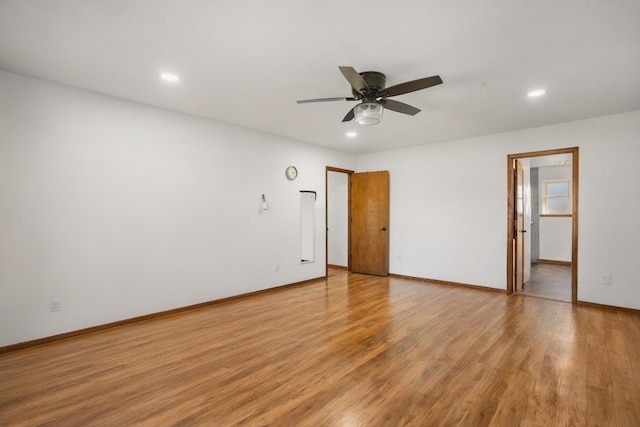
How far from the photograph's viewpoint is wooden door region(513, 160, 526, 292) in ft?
16.3

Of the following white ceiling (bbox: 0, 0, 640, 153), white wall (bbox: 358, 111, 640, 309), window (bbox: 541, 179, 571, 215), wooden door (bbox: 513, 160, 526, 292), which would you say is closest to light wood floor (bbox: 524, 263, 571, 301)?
wooden door (bbox: 513, 160, 526, 292)

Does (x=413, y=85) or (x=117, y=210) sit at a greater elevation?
(x=413, y=85)

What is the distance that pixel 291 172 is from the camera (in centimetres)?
542

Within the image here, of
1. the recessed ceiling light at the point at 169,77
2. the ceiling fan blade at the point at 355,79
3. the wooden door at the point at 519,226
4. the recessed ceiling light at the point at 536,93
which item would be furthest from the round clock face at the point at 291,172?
the wooden door at the point at 519,226

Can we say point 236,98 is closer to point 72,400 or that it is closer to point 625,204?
point 72,400

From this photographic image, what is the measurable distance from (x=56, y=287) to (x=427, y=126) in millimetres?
5009

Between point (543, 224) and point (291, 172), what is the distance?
724 cm

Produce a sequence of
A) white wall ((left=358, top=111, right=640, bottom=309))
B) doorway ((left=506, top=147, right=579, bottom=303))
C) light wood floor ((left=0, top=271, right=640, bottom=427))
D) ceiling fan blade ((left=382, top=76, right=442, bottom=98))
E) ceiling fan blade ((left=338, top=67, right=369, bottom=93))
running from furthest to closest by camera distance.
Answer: doorway ((left=506, top=147, right=579, bottom=303))
white wall ((left=358, top=111, right=640, bottom=309))
ceiling fan blade ((left=382, top=76, right=442, bottom=98))
ceiling fan blade ((left=338, top=67, right=369, bottom=93))
light wood floor ((left=0, top=271, right=640, bottom=427))

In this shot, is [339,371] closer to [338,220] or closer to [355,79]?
[355,79]

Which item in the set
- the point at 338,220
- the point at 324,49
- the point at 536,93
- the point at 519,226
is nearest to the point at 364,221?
the point at 338,220

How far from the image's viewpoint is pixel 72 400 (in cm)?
209

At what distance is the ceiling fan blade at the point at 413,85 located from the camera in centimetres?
240

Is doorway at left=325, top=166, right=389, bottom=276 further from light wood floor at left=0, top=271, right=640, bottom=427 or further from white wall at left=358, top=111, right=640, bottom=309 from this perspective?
light wood floor at left=0, top=271, right=640, bottom=427

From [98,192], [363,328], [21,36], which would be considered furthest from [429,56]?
[98,192]
